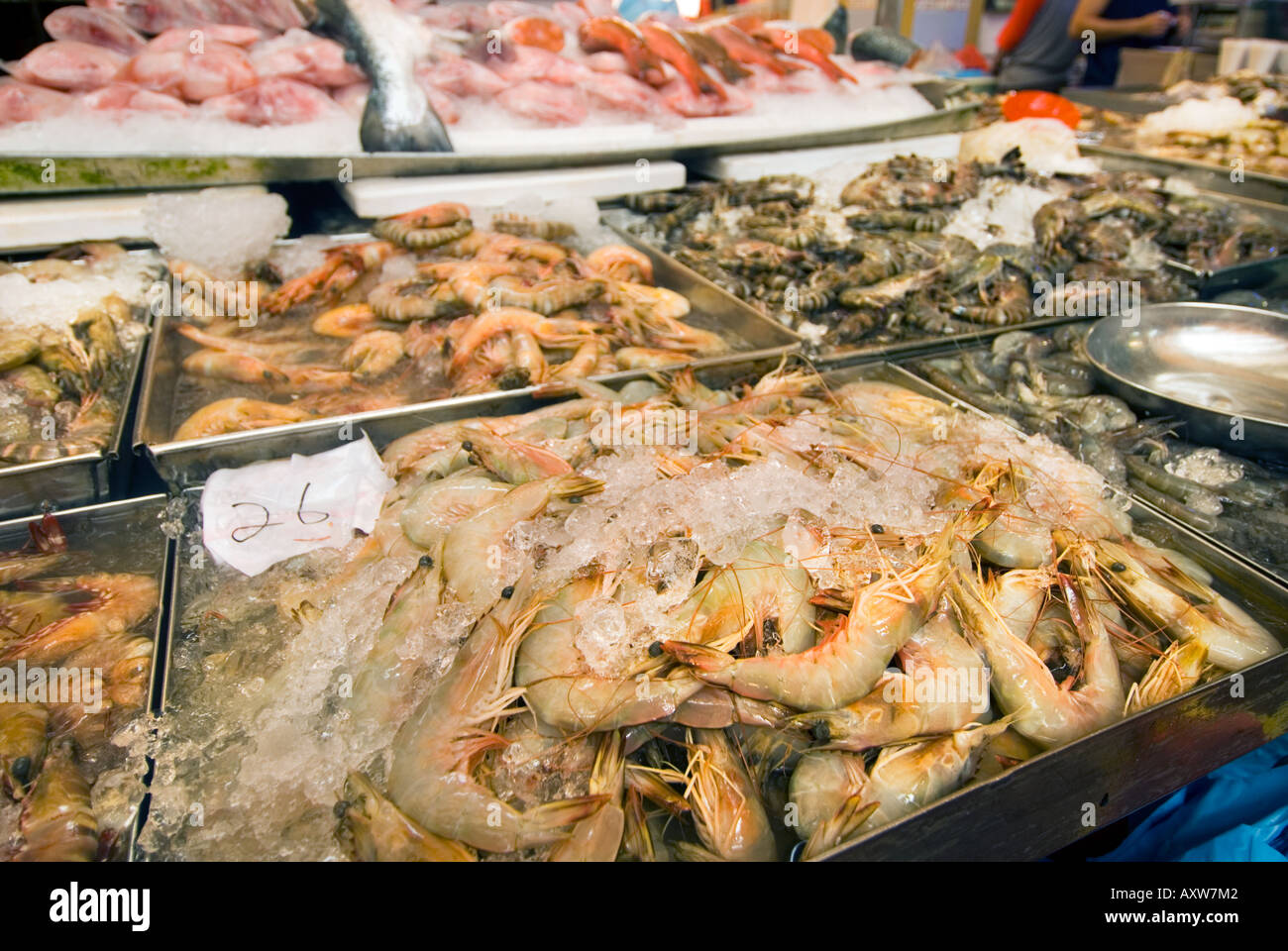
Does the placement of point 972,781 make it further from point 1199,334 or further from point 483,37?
point 483,37

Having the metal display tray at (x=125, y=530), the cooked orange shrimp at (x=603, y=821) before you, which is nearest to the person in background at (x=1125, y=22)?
the cooked orange shrimp at (x=603, y=821)

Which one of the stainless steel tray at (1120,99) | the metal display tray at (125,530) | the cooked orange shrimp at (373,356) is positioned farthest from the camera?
the stainless steel tray at (1120,99)

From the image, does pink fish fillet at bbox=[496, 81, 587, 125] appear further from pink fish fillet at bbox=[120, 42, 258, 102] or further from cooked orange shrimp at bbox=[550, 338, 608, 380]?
cooked orange shrimp at bbox=[550, 338, 608, 380]

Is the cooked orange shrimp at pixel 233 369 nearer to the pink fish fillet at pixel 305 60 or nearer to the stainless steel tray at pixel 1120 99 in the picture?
the pink fish fillet at pixel 305 60

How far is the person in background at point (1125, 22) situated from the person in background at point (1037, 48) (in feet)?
0.43

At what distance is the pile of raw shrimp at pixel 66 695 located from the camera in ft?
4.88

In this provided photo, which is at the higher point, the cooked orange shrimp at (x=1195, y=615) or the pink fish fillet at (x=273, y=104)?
the pink fish fillet at (x=273, y=104)

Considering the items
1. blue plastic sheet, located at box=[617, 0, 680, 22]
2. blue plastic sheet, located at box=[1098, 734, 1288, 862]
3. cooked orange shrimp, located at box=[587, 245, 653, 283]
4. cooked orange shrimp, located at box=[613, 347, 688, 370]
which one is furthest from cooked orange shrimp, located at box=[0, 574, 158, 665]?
blue plastic sheet, located at box=[617, 0, 680, 22]

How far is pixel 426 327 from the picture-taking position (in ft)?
11.8

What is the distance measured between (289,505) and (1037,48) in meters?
9.32

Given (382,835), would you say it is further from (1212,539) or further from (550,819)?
(1212,539)

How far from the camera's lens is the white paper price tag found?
223cm

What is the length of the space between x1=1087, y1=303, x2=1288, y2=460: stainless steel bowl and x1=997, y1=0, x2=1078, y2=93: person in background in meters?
6.27
